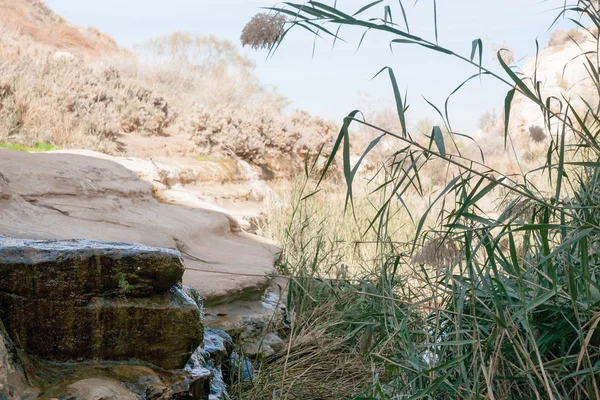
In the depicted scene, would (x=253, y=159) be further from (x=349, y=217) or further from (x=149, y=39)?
(x=149, y=39)

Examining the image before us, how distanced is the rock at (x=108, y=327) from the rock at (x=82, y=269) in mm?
31

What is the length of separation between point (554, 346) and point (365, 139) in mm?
14108

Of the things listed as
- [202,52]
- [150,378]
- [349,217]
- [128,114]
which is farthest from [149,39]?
[150,378]

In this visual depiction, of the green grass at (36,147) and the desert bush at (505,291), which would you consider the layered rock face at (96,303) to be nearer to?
the desert bush at (505,291)

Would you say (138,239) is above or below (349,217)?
above

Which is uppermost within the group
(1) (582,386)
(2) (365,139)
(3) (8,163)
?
(1) (582,386)

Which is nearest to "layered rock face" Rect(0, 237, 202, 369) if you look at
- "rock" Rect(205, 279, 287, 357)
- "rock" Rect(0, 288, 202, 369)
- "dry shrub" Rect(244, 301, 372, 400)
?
"rock" Rect(0, 288, 202, 369)

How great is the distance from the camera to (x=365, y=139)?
16.0 m

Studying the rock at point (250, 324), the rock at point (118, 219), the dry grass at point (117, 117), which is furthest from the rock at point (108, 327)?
the dry grass at point (117, 117)

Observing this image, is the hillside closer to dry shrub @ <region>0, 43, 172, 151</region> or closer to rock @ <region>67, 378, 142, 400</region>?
dry shrub @ <region>0, 43, 172, 151</region>

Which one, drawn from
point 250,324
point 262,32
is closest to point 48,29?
point 250,324

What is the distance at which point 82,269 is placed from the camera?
2.25 meters

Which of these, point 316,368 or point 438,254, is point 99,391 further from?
point 316,368

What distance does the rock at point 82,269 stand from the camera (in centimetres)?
216
